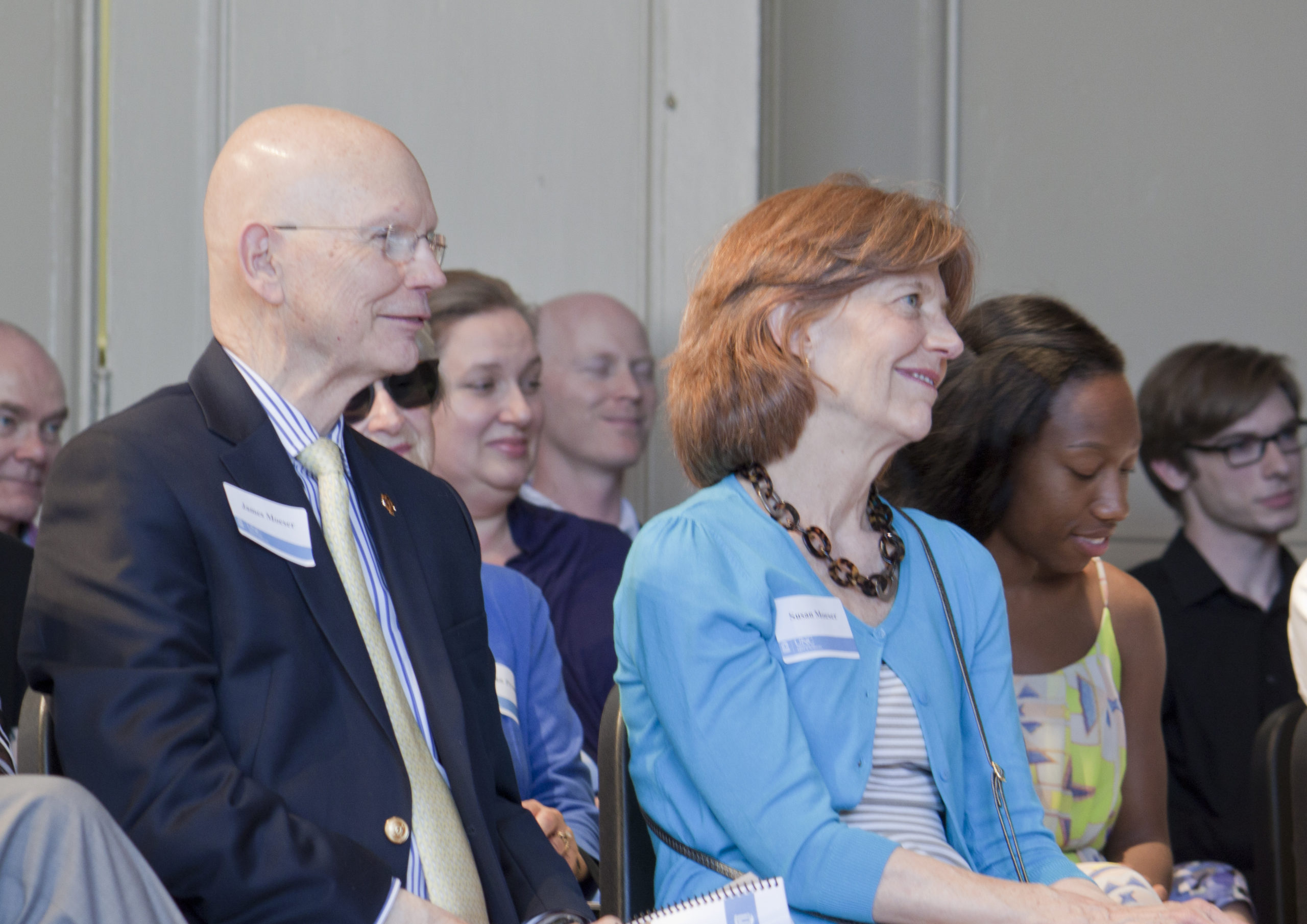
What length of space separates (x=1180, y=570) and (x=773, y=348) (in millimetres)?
1888

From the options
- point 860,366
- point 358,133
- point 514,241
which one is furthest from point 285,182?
point 514,241

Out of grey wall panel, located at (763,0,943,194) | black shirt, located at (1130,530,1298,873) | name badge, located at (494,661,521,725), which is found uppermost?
grey wall panel, located at (763,0,943,194)

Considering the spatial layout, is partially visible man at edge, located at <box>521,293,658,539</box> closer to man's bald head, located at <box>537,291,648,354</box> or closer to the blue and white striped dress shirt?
man's bald head, located at <box>537,291,648,354</box>

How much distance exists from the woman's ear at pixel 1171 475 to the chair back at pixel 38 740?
9.15 feet

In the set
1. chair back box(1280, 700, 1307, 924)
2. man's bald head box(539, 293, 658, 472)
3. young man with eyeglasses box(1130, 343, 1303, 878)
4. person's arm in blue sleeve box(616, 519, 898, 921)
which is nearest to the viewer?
person's arm in blue sleeve box(616, 519, 898, 921)

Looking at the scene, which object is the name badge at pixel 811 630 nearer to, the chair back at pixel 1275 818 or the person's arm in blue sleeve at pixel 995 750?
the person's arm in blue sleeve at pixel 995 750

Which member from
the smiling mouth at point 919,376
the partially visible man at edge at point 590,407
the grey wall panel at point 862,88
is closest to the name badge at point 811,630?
the smiling mouth at point 919,376

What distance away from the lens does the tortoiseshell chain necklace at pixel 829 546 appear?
1837mm

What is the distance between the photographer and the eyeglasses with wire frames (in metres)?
1.63

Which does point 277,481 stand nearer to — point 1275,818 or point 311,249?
point 311,249

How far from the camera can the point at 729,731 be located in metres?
1.64

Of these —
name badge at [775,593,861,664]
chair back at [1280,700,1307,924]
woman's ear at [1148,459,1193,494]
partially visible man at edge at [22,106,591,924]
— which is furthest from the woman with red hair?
woman's ear at [1148,459,1193,494]

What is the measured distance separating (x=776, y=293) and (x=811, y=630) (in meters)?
0.47

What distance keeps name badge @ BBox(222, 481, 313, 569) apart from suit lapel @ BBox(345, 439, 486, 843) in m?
0.15
